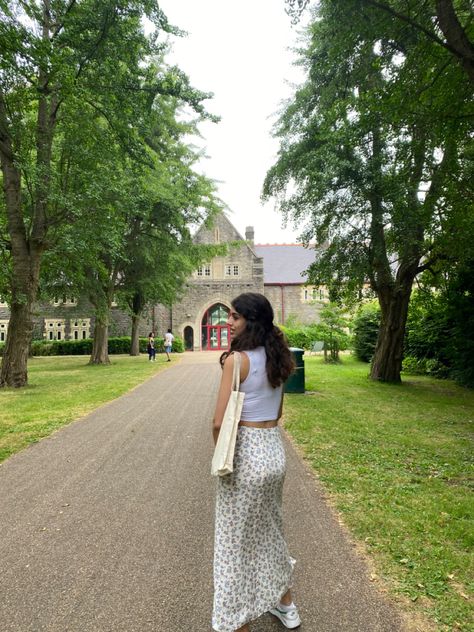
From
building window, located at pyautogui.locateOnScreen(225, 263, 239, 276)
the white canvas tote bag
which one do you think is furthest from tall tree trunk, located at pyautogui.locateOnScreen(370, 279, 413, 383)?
building window, located at pyautogui.locateOnScreen(225, 263, 239, 276)

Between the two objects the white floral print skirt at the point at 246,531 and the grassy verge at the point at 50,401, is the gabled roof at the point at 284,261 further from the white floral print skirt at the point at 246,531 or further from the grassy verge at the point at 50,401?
the white floral print skirt at the point at 246,531

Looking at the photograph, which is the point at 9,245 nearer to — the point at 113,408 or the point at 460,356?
the point at 113,408

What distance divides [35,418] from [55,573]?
610 cm

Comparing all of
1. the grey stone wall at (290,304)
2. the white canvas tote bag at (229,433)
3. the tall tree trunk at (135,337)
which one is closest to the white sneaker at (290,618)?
the white canvas tote bag at (229,433)

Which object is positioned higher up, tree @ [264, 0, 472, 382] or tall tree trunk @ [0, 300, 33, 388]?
tree @ [264, 0, 472, 382]

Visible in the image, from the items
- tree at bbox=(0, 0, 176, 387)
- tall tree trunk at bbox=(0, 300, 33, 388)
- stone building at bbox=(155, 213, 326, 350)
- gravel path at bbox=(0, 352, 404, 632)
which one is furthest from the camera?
stone building at bbox=(155, 213, 326, 350)

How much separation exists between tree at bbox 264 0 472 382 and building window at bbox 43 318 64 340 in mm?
27530

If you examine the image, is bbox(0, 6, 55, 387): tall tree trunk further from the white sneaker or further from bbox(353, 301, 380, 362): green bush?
bbox(353, 301, 380, 362): green bush

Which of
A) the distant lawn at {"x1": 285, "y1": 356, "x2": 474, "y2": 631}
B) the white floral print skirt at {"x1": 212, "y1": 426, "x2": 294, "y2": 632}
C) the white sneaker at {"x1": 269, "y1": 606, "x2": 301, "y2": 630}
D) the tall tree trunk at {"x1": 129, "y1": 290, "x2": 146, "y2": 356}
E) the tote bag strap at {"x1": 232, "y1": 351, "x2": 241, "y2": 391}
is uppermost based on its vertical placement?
the tall tree trunk at {"x1": 129, "y1": 290, "x2": 146, "y2": 356}

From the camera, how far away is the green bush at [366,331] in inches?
897

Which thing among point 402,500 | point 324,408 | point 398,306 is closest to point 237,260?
point 398,306

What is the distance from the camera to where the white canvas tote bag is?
2.29 metres

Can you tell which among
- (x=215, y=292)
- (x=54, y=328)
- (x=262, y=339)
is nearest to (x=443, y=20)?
(x=262, y=339)

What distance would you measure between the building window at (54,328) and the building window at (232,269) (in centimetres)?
1505
